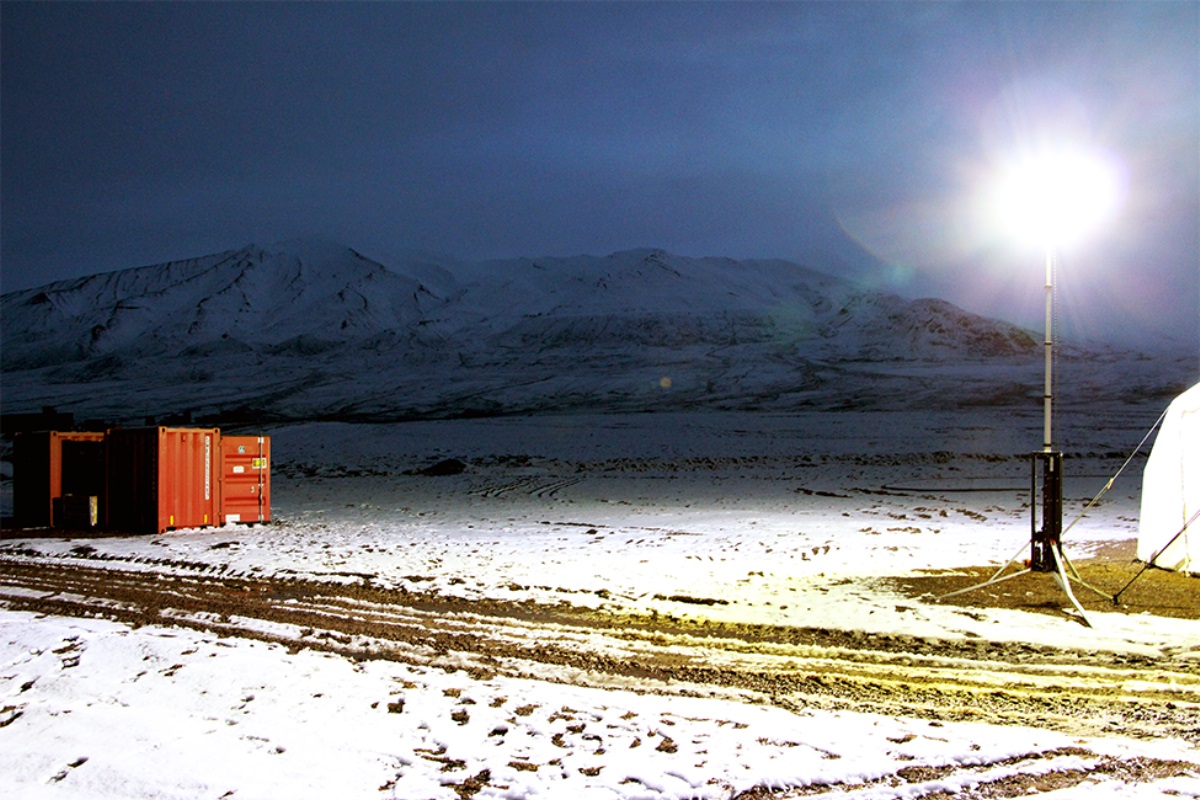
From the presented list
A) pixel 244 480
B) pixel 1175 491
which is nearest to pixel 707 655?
pixel 1175 491

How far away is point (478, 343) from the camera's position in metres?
115

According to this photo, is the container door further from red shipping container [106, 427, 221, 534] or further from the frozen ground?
the frozen ground

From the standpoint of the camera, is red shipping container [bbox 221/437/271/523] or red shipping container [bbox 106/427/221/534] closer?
red shipping container [bbox 106/427/221/534]

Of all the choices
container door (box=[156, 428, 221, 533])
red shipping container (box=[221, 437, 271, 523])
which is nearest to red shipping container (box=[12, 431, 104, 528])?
container door (box=[156, 428, 221, 533])

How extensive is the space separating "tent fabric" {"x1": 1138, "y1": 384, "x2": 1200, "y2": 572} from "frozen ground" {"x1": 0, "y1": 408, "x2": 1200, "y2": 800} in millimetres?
1949

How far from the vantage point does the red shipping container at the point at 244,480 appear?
61.8ft

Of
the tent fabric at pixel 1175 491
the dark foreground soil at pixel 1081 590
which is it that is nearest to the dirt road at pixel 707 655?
the dark foreground soil at pixel 1081 590

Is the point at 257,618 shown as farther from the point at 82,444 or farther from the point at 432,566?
the point at 82,444

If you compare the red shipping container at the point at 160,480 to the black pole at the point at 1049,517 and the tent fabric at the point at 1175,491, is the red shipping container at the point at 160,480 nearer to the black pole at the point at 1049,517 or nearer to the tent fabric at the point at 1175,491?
the black pole at the point at 1049,517

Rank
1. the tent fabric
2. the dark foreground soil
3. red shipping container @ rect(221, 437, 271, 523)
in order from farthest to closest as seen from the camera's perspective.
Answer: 1. red shipping container @ rect(221, 437, 271, 523)
2. the tent fabric
3. the dark foreground soil

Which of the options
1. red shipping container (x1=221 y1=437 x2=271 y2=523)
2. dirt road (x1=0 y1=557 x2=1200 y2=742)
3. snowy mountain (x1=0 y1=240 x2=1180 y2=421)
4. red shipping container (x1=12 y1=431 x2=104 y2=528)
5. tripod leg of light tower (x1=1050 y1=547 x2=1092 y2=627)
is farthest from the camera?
snowy mountain (x1=0 y1=240 x2=1180 y2=421)

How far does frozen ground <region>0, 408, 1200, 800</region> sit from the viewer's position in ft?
17.1

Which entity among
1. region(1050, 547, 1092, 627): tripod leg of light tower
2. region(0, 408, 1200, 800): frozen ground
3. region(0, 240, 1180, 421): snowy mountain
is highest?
region(0, 240, 1180, 421): snowy mountain

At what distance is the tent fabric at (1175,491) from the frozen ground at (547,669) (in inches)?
76.7
